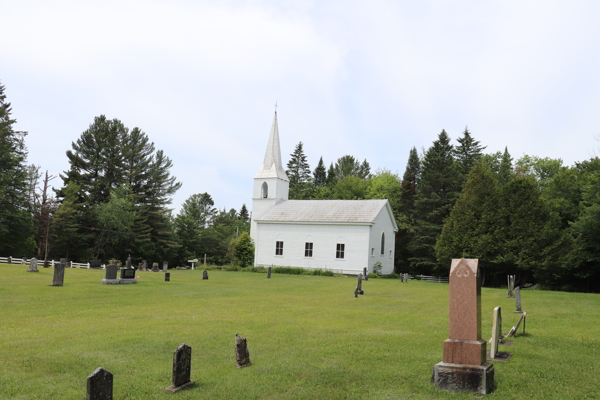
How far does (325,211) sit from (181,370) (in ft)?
132

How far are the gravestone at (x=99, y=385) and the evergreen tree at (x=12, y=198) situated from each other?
153 feet

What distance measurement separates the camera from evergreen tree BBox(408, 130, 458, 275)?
164 feet

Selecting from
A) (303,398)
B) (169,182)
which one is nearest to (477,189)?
(303,398)

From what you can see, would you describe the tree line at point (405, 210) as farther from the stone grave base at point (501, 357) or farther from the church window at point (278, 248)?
the stone grave base at point (501, 357)

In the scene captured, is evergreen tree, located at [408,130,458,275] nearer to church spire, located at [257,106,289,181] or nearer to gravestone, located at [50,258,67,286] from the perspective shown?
church spire, located at [257,106,289,181]

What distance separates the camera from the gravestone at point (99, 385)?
19.1 ft

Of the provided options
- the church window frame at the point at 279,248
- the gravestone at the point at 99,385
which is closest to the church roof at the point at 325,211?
the church window frame at the point at 279,248

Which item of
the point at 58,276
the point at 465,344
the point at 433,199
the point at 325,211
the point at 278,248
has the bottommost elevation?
the point at 58,276

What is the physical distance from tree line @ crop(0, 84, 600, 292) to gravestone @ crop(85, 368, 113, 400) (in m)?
33.3

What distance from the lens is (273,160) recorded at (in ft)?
169

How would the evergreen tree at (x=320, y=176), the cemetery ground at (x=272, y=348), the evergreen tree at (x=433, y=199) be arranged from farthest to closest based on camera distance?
the evergreen tree at (x=320, y=176) → the evergreen tree at (x=433, y=199) → the cemetery ground at (x=272, y=348)

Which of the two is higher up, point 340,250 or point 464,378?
point 340,250

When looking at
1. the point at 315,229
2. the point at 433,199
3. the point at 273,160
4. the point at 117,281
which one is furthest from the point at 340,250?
the point at 117,281

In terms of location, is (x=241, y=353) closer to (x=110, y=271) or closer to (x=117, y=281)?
(x=110, y=271)
